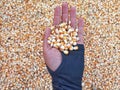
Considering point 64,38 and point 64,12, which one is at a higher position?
point 64,12

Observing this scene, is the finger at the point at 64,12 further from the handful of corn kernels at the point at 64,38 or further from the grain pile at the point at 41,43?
the grain pile at the point at 41,43

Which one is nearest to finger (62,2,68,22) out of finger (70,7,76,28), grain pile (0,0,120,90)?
finger (70,7,76,28)

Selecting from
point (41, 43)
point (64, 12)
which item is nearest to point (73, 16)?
point (64, 12)

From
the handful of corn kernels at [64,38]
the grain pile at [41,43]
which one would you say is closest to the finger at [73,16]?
the handful of corn kernels at [64,38]

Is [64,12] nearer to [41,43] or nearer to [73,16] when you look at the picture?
[73,16]

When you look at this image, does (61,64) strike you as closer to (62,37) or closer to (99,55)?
(62,37)

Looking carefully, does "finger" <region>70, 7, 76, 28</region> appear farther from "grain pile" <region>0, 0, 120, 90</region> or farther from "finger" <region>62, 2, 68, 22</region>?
"grain pile" <region>0, 0, 120, 90</region>
